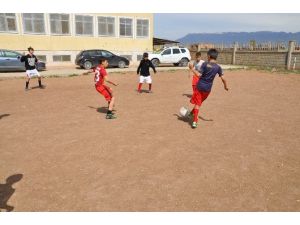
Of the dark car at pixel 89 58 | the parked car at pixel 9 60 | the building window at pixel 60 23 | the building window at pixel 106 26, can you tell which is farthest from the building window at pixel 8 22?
the building window at pixel 106 26

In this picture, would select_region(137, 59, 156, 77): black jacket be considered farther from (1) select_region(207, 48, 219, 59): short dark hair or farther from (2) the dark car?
(2) the dark car

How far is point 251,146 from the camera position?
540cm

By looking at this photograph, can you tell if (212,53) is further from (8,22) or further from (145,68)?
(8,22)

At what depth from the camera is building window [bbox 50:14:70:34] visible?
980 inches

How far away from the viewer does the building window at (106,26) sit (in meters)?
27.0

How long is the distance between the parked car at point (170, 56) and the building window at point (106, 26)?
582 centimetres

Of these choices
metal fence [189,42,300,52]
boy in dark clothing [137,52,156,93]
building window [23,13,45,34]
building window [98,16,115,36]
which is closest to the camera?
boy in dark clothing [137,52,156,93]

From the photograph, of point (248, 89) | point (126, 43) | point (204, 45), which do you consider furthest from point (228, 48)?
point (248, 89)

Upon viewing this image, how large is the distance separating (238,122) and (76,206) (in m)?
4.87

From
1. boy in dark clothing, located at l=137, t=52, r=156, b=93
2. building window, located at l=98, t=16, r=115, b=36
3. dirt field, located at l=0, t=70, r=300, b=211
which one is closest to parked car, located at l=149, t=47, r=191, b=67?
building window, located at l=98, t=16, r=115, b=36

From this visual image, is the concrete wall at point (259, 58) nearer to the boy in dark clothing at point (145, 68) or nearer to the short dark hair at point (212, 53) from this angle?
the boy in dark clothing at point (145, 68)

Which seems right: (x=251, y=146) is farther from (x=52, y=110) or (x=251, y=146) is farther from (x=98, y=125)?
(x=52, y=110)

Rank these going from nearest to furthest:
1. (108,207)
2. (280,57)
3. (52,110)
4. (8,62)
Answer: (108,207), (52,110), (8,62), (280,57)

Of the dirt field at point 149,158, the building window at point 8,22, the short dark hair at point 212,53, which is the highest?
the building window at point 8,22
